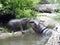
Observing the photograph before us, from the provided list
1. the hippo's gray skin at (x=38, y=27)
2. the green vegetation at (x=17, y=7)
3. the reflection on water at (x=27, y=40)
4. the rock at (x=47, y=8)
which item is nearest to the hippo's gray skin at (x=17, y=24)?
the hippo's gray skin at (x=38, y=27)

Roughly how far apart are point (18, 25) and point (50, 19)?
1.95 meters

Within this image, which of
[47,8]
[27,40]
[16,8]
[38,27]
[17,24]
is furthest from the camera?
[47,8]

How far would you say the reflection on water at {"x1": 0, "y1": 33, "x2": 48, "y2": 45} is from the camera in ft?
28.3

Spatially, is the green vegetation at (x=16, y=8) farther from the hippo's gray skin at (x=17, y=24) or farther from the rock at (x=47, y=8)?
the rock at (x=47, y=8)

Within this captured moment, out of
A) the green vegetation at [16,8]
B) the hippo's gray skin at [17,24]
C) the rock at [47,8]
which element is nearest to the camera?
the hippo's gray skin at [17,24]

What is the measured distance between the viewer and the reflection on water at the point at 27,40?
8.63 metres

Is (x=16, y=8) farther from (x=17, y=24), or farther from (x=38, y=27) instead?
(x=38, y=27)

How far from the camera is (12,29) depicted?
11141mm

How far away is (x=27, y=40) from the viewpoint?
9172 millimetres

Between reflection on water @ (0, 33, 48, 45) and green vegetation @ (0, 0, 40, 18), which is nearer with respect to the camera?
reflection on water @ (0, 33, 48, 45)

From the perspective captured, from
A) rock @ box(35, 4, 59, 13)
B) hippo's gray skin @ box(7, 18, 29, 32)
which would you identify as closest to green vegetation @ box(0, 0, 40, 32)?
hippo's gray skin @ box(7, 18, 29, 32)

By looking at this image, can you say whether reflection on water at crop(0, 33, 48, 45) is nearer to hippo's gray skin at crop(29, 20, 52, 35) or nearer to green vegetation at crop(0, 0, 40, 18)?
hippo's gray skin at crop(29, 20, 52, 35)

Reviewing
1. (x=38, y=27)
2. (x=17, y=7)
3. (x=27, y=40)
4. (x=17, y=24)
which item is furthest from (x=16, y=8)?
(x=27, y=40)

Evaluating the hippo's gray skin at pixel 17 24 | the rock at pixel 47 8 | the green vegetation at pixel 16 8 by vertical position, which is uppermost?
the green vegetation at pixel 16 8
